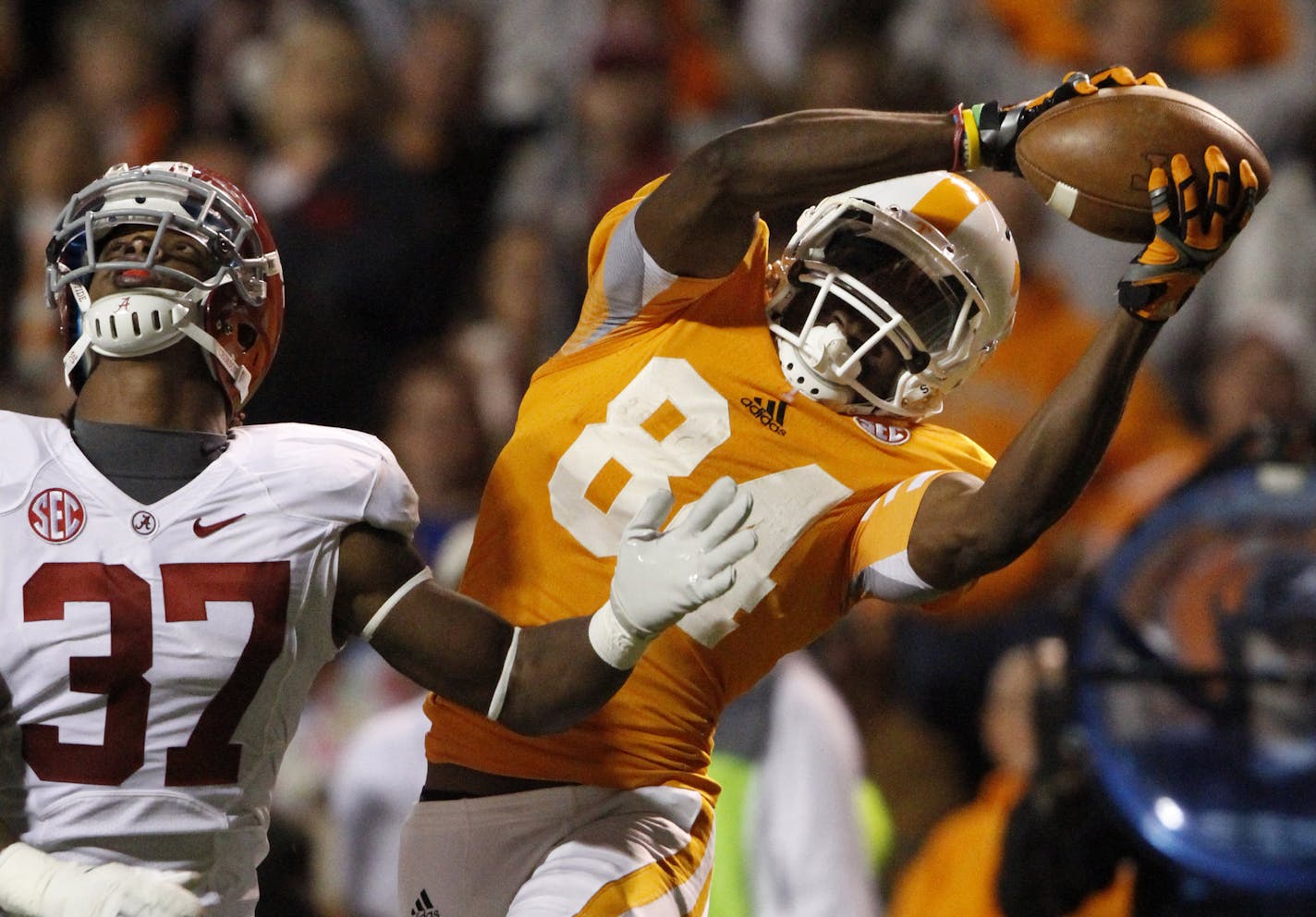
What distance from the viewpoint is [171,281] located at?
2623 millimetres

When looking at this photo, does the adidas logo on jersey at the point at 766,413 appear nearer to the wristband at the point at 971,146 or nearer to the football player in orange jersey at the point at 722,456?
the football player in orange jersey at the point at 722,456

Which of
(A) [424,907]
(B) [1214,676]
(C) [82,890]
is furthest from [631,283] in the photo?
(B) [1214,676]

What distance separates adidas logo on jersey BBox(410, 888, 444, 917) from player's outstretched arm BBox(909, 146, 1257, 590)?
90 centimetres

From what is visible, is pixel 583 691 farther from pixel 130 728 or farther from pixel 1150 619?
pixel 1150 619

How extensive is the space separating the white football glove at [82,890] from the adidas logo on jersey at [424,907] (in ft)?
1.98

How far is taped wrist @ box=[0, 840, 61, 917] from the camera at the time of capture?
2.40 meters

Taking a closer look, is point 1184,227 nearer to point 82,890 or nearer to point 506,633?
point 506,633

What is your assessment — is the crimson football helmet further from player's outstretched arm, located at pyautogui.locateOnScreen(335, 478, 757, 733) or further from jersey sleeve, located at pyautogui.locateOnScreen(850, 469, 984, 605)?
jersey sleeve, located at pyautogui.locateOnScreen(850, 469, 984, 605)

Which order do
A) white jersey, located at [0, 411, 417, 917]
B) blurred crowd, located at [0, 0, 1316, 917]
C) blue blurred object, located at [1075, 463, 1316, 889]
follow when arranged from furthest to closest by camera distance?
blurred crowd, located at [0, 0, 1316, 917], blue blurred object, located at [1075, 463, 1316, 889], white jersey, located at [0, 411, 417, 917]

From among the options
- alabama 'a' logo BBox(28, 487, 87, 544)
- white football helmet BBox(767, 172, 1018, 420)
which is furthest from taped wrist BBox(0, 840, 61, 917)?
white football helmet BBox(767, 172, 1018, 420)

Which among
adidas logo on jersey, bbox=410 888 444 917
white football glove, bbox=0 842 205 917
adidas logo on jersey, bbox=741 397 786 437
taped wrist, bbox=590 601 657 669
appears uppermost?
adidas logo on jersey, bbox=741 397 786 437

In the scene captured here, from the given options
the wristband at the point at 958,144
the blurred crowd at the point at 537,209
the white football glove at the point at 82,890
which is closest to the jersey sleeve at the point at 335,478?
→ the white football glove at the point at 82,890

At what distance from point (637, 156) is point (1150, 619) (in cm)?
294

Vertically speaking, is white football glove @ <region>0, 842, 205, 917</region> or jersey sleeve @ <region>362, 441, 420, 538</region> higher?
jersey sleeve @ <region>362, 441, 420, 538</region>
